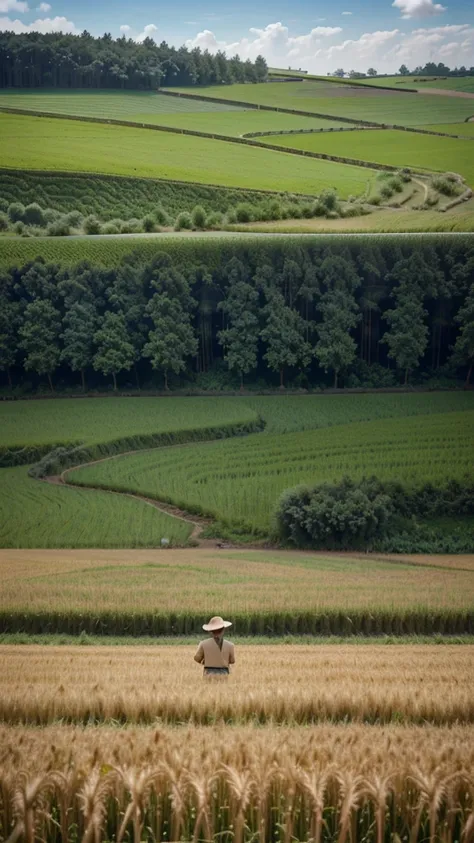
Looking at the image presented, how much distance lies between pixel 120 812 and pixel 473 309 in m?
24.9

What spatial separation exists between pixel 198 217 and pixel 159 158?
1.97 metres

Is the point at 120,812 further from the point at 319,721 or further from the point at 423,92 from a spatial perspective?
the point at 423,92

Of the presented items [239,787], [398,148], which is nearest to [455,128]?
[398,148]

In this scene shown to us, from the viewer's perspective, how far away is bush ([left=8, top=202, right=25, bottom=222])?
85.9 ft

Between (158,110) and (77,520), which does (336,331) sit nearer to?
(158,110)

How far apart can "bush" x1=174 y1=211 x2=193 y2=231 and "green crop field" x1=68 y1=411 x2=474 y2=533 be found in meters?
6.37

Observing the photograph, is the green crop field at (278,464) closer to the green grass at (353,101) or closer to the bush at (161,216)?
the bush at (161,216)

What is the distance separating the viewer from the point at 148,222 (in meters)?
27.1

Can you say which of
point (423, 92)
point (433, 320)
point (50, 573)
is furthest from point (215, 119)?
point (50, 573)

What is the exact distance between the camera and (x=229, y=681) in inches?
324

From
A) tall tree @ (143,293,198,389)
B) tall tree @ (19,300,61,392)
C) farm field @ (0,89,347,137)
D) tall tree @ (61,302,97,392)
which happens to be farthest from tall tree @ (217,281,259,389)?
tall tree @ (19,300,61,392)

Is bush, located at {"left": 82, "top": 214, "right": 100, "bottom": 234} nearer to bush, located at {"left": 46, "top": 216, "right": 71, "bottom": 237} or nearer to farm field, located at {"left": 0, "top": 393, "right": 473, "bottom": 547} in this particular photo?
bush, located at {"left": 46, "top": 216, "right": 71, "bottom": 237}

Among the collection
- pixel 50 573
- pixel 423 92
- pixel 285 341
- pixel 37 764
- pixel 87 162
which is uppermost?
pixel 423 92

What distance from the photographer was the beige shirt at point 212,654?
8.27 meters
